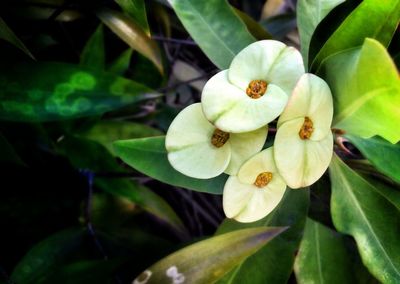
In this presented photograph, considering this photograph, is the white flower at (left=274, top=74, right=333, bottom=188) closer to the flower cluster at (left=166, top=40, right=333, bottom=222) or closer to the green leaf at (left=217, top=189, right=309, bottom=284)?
the flower cluster at (left=166, top=40, right=333, bottom=222)

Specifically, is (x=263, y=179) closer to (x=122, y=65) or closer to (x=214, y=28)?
(x=214, y=28)

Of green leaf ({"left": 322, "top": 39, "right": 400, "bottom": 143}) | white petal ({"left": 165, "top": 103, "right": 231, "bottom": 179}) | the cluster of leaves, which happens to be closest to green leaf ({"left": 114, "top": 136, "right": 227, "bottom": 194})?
the cluster of leaves

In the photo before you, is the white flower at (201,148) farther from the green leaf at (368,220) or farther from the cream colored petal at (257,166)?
the green leaf at (368,220)

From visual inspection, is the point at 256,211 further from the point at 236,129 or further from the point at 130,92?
the point at 130,92

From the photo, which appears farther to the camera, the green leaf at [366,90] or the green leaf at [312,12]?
the green leaf at [312,12]

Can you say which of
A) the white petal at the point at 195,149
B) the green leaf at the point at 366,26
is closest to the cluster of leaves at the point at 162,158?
the green leaf at the point at 366,26

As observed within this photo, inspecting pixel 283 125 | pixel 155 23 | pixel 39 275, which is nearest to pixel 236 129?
pixel 283 125
